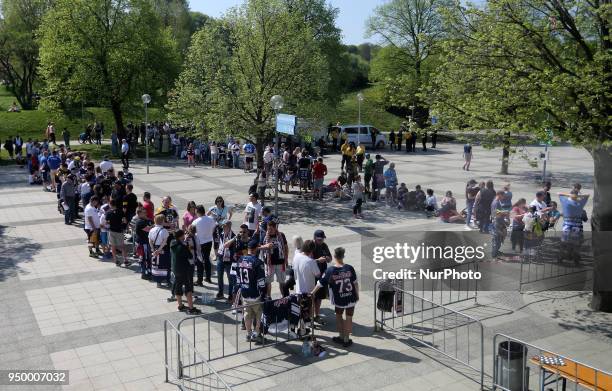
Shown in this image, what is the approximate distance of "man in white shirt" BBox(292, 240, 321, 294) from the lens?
9.56 meters

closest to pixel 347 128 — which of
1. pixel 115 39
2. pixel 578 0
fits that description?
pixel 115 39

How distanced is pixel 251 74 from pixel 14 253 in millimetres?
9580

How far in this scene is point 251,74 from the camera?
20.3 m

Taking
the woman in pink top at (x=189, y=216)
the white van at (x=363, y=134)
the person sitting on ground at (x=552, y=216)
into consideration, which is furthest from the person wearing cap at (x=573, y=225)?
the white van at (x=363, y=134)

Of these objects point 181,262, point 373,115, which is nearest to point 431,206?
point 181,262

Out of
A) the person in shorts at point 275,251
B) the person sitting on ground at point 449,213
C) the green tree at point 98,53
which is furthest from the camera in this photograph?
the green tree at point 98,53

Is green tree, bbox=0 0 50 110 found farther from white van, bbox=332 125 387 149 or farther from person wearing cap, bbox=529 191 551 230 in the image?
person wearing cap, bbox=529 191 551 230

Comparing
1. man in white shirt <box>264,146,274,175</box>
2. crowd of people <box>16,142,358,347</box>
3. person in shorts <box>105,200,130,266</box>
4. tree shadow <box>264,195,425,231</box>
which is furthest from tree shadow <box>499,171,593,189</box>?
person in shorts <box>105,200,130,266</box>

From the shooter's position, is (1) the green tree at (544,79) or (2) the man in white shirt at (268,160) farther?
(2) the man in white shirt at (268,160)

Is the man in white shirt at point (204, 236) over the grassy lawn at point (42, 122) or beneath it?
beneath

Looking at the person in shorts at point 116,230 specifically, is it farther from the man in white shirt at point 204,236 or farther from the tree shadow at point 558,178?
the tree shadow at point 558,178

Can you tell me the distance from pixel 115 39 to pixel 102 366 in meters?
30.9

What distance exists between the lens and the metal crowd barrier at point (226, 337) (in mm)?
9266

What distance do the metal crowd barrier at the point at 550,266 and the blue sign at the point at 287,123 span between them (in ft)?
20.1
